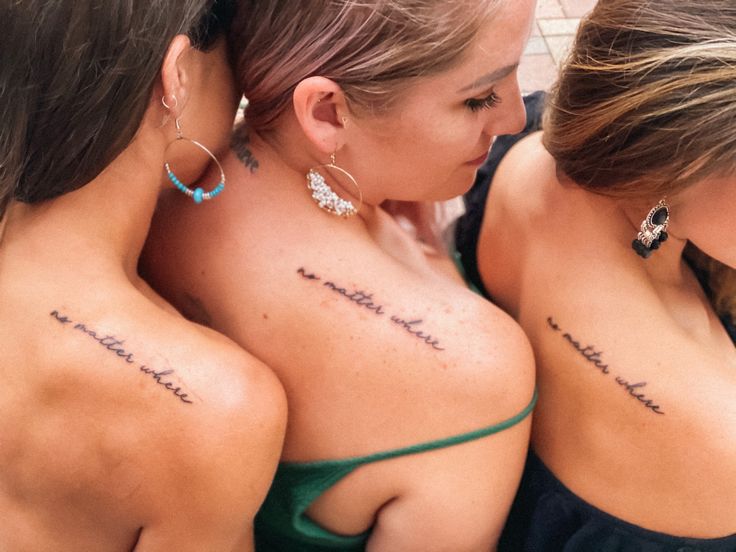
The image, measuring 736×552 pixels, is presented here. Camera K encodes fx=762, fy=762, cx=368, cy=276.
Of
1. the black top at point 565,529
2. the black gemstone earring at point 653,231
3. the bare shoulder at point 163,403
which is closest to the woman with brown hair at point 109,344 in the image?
the bare shoulder at point 163,403

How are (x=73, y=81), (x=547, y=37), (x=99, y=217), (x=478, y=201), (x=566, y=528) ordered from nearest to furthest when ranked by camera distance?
(x=73, y=81), (x=99, y=217), (x=566, y=528), (x=478, y=201), (x=547, y=37)

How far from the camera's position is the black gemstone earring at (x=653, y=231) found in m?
1.04

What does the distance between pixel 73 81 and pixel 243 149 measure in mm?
297

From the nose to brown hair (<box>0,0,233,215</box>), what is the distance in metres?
0.40

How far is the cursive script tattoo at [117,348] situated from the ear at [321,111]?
0.35 meters

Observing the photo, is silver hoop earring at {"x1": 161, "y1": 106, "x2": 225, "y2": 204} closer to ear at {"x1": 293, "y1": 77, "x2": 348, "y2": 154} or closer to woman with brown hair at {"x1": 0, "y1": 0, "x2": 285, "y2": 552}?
woman with brown hair at {"x1": 0, "y1": 0, "x2": 285, "y2": 552}

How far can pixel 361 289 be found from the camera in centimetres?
101

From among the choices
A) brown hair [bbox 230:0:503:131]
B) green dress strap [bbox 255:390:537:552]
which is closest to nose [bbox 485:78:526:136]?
brown hair [bbox 230:0:503:131]

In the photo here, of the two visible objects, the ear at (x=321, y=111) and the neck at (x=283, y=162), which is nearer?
the ear at (x=321, y=111)

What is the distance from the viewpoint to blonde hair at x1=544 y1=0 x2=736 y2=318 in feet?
2.95

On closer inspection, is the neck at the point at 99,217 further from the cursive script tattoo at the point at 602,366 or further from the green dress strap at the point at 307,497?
the cursive script tattoo at the point at 602,366

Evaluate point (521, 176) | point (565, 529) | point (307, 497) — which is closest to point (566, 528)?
point (565, 529)

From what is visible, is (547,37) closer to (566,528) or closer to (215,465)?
(566,528)

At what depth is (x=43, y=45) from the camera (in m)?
0.81
